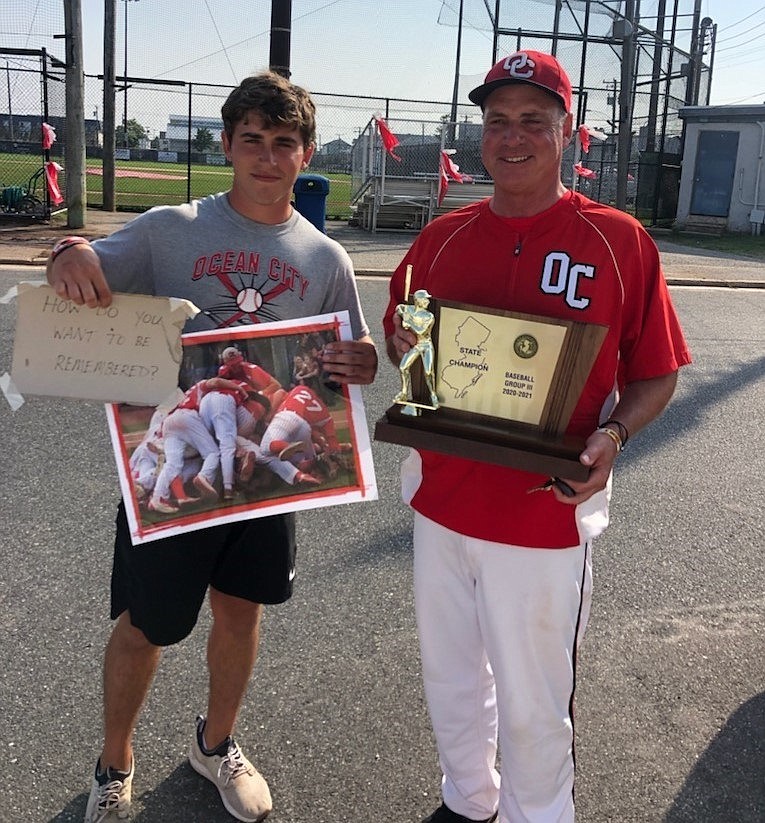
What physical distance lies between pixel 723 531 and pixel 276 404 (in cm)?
309

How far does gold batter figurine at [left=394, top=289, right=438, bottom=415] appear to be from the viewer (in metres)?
1.95

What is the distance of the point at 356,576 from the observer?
371 cm

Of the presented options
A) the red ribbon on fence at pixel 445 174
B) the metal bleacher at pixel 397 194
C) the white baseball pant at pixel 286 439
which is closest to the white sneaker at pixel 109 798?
the white baseball pant at pixel 286 439

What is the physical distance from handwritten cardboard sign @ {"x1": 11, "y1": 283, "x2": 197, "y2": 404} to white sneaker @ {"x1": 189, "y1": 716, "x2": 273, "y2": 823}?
→ 3.75ft

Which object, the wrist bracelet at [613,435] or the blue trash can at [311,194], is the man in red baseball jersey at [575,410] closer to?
the wrist bracelet at [613,435]

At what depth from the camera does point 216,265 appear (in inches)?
84.1

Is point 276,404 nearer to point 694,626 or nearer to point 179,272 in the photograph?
point 179,272

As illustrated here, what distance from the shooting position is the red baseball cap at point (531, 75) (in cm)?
204

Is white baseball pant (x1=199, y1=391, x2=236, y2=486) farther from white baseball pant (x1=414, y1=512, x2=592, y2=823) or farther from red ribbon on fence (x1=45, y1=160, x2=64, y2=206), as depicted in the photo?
red ribbon on fence (x1=45, y1=160, x2=64, y2=206)

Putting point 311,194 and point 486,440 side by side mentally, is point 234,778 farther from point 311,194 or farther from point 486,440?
point 311,194

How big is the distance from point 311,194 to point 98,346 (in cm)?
491

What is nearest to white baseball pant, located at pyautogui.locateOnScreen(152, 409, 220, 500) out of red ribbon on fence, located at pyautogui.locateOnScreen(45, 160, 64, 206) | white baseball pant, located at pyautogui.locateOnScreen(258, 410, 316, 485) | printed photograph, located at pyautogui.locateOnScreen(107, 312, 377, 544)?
printed photograph, located at pyautogui.locateOnScreen(107, 312, 377, 544)

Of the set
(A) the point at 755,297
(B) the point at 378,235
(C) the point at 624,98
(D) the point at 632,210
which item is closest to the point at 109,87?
(B) the point at 378,235

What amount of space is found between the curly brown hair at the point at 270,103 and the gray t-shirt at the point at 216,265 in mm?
238
